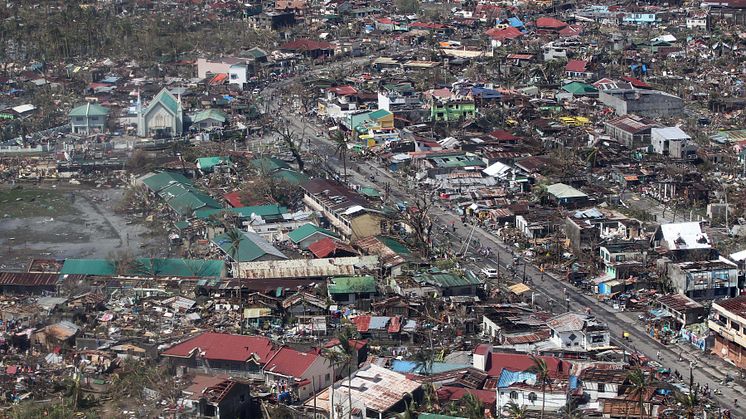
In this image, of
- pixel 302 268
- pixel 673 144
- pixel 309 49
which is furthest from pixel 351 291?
pixel 309 49

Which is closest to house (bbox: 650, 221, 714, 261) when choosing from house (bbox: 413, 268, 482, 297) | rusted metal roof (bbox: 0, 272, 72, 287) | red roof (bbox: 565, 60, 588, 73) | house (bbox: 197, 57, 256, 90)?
house (bbox: 413, 268, 482, 297)

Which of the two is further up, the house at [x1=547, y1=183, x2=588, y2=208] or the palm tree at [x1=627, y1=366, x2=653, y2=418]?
the palm tree at [x1=627, y1=366, x2=653, y2=418]

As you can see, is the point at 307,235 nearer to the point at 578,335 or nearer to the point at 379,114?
the point at 578,335

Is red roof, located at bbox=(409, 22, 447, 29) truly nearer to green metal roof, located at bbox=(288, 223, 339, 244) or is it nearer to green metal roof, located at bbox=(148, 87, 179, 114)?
green metal roof, located at bbox=(148, 87, 179, 114)

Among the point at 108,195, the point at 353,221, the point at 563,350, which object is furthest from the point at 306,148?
the point at 563,350

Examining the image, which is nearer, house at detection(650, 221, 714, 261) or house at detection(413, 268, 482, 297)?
house at detection(413, 268, 482, 297)

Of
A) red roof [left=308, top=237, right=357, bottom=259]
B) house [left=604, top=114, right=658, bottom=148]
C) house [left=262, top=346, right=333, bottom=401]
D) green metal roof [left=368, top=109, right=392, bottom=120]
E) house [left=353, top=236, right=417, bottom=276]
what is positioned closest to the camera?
house [left=262, top=346, right=333, bottom=401]

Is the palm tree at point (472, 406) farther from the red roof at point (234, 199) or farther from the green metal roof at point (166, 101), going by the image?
the green metal roof at point (166, 101)
